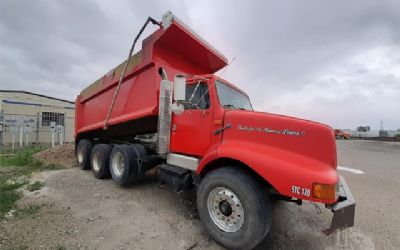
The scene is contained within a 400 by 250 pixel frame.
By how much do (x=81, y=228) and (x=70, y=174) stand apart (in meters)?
3.91

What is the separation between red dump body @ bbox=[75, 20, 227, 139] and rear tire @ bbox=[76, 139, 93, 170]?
1382mm

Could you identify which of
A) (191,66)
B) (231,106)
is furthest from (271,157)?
(191,66)

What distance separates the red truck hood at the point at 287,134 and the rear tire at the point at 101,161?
4.04 metres

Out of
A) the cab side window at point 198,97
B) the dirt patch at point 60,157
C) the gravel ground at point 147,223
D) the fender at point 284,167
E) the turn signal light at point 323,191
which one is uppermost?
the cab side window at point 198,97

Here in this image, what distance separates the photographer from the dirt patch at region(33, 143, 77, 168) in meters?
8.58

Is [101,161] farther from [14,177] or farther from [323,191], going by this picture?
[323,191]

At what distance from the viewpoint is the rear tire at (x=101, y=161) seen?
6289mm

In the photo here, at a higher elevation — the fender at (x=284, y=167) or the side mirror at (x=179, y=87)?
the side mirror at (x=179, y=87)

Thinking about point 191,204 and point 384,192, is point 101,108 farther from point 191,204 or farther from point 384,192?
point 384,192

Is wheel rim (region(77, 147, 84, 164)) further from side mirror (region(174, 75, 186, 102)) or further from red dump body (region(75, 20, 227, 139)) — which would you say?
side mirror (region(174, 75, 186, 102))

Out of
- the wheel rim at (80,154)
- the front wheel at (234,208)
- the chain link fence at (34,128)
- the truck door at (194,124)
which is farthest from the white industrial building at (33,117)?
the front wheel at (234,208)

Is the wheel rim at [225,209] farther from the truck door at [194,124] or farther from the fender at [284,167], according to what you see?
the truck door at [194,124]

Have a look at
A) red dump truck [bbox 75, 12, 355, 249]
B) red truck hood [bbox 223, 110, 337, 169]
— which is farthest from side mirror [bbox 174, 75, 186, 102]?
red truck hood [bbox 223, 110, 337, 169]

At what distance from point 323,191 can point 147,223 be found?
2.59 meters
